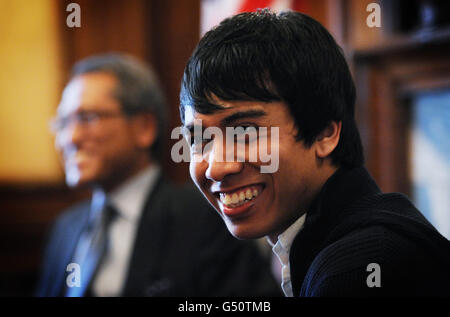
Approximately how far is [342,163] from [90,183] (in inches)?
39.3

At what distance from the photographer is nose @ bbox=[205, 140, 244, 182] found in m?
0.80

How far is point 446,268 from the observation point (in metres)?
0.71

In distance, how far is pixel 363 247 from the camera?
2.34ft

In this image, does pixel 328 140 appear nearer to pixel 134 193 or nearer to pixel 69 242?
pixel 134 193

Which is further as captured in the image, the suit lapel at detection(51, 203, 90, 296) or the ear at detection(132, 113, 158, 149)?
the ear at detection(132, 113, 158, 149)

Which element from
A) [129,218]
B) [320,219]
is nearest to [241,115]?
[320,219]

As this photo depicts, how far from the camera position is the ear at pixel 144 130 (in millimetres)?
1764

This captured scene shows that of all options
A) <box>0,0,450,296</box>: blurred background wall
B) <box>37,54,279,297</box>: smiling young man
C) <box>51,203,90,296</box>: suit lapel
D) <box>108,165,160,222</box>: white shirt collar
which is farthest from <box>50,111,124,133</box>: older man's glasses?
<box>0,0,450,296</box>: blurred background wall

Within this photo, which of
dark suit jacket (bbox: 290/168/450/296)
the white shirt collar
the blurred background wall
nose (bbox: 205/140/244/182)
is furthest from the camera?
the blurred background wall

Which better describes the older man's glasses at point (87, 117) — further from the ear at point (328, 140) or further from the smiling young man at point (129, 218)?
the ear at point (328, 140)

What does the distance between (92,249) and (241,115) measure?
98cm

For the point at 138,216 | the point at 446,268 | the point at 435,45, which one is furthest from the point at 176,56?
the point at 446,268

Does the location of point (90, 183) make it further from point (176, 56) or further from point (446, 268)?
point (446, 268)

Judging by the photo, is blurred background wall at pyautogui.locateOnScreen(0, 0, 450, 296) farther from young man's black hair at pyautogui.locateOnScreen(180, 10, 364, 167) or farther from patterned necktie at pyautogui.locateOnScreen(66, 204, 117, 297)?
young man's black hair at pyautogui.locateOnScreen(180, 10, 364, 167)
